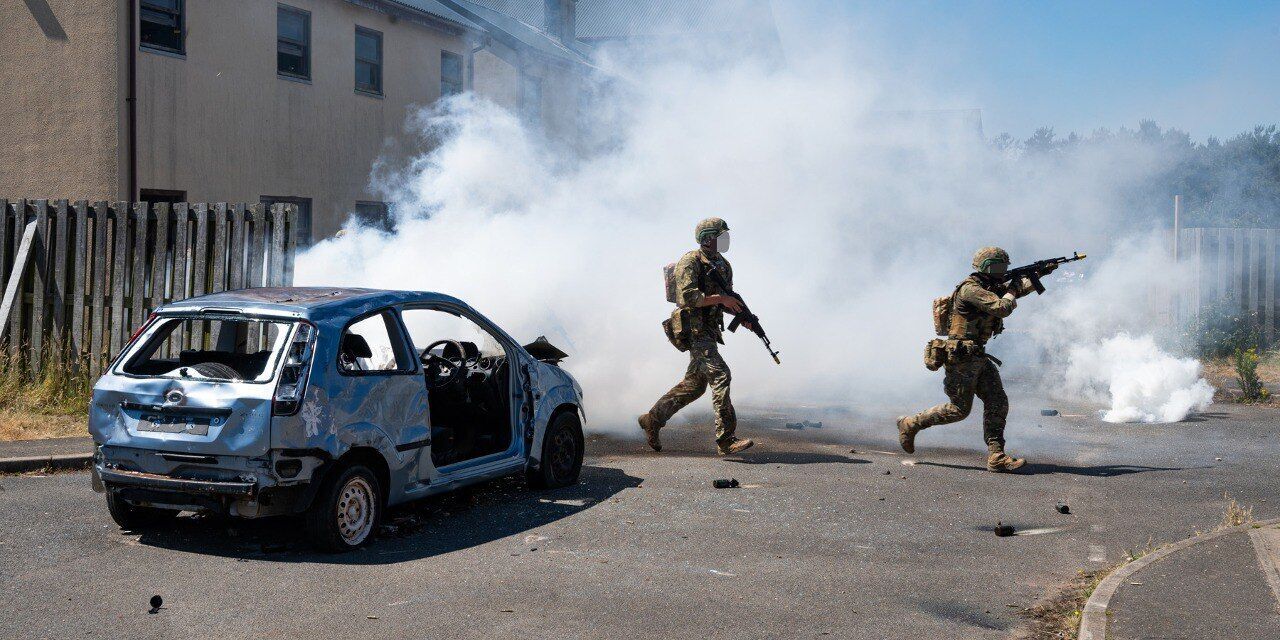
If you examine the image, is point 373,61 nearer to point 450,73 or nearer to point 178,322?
point 450,73

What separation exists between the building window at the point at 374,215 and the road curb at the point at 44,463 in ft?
38.7

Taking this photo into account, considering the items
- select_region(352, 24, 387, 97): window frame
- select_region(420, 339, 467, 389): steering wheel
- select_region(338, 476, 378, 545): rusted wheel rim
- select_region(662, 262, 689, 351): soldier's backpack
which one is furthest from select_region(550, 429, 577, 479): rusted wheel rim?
select_region(352, 24, 387, 97): window frame

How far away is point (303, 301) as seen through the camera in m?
6.60

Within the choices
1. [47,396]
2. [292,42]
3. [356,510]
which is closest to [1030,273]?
[356,510]

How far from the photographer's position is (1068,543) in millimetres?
6887

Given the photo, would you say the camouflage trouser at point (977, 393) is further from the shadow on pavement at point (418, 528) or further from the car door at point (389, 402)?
the car door at point (389, 402)

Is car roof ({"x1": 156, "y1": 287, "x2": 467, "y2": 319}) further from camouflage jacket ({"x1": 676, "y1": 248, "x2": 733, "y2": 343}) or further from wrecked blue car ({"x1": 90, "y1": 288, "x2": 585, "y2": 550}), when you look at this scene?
camouflage jacket ({"x1": 676, "y1": 248, "x2": 733, "y2": 343})

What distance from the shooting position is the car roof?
6.44 meters

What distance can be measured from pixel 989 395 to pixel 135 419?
6200mm

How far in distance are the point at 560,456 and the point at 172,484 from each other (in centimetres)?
290

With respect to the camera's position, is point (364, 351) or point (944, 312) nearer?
point (364, 351)

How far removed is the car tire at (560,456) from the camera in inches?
319

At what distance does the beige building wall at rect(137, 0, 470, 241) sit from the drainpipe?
0.12 meters

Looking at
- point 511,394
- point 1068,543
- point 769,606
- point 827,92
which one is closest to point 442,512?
point 511,394
